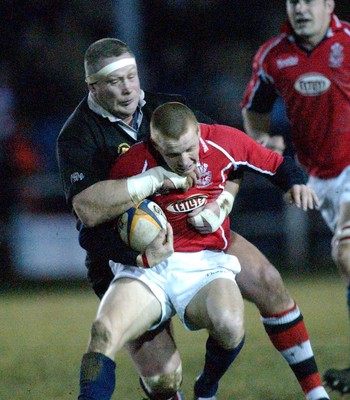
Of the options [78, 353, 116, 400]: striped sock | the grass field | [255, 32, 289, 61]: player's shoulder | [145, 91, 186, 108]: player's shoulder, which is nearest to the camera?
[78, 353, 116, 400]: striped sock

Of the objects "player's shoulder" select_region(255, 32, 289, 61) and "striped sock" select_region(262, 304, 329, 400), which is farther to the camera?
"player's shoulder" select_region(255, 32, 289, 61)

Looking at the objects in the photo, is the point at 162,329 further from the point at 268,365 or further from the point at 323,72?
the point at 323,72

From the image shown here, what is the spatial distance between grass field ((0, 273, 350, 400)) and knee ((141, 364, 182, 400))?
478mm

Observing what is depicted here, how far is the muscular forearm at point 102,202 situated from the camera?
4.21 metres

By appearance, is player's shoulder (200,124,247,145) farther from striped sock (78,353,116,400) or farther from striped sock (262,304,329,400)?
striped sock (78,353,116,400)

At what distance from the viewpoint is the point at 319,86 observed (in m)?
5.60

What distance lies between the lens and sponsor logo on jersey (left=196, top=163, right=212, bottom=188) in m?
4.40

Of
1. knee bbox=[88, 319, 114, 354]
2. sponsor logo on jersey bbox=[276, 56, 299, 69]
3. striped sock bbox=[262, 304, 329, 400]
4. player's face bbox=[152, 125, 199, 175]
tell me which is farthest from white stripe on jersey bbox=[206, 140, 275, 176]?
sponsor logo on jersey bbox=[276, 56, 299, 69]

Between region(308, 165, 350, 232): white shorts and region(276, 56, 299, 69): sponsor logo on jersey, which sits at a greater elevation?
region(276, 56, 299, 69): sponsor logo on jersey

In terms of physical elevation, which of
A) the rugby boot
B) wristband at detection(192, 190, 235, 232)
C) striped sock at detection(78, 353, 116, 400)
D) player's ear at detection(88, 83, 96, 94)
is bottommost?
the rugby boot

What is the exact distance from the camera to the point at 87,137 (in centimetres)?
448

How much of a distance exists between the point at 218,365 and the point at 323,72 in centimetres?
203

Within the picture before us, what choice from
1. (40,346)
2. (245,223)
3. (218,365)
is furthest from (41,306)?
(218,365)

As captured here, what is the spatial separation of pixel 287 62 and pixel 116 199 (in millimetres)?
1971
